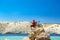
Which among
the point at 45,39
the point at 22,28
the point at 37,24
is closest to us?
the point at 45,39

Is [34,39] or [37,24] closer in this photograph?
[34,39]

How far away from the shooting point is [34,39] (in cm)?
1639

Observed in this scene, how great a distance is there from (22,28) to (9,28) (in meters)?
5.93

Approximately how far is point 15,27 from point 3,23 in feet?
18.0

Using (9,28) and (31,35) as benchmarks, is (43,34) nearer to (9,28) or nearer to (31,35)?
(31,35)

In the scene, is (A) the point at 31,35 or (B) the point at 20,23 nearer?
(A) the point at 31,35

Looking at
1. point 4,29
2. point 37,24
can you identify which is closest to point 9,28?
point 4,29

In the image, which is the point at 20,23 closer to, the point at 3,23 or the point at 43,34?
the point at 3,23

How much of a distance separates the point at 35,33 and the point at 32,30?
365mm

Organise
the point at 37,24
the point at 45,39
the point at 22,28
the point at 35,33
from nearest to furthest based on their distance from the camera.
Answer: the point at 45,39 < the point at 35,33 < the point at 37,24 < the point at 22,28

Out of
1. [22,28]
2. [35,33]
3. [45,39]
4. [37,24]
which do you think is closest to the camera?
[45,39]

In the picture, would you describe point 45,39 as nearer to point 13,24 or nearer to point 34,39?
point 34,39

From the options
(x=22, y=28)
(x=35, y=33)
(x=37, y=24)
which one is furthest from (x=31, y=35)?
(x=22, y=28)

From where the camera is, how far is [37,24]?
1761 centimetres
